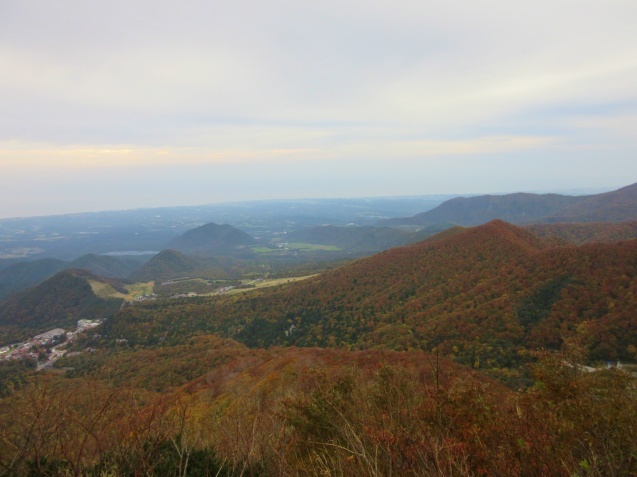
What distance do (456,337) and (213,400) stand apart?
28313mm

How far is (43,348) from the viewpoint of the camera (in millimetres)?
70562

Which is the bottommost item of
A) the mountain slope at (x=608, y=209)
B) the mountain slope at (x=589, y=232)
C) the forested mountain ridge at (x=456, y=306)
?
the forested mountain ridge at (x=456, y=306)

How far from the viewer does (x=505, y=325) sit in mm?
35281

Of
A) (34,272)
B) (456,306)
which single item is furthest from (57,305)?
(456,306)

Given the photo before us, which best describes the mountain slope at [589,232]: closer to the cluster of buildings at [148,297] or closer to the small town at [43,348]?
the small town at [43,348]

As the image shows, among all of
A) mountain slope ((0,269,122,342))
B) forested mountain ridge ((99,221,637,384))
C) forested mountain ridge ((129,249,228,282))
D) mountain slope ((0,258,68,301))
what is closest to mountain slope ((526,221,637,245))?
forested mountain ridge ((99,221,637,384))

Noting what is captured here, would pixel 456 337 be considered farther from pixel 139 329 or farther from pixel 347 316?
pixel 139 329

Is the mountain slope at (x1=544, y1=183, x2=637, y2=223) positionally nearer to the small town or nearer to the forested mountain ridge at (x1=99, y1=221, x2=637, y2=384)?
the forested mountain ridge at (x1=99, y1=221, x2=637, y2=384)

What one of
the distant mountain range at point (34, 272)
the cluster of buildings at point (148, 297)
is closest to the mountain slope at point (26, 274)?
the distant mountain range at point (34, 272)

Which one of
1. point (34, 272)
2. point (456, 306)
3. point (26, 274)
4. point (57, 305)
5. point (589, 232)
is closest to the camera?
point (456, 306)

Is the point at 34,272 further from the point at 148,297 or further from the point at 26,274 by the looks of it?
the point at 148,297

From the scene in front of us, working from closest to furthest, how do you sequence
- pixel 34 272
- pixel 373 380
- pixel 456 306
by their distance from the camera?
1. pixel 373 380
2. pixel 456 306
3. pixel 34 272

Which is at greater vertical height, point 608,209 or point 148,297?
point 608,209

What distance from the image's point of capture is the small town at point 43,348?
63.9 meters
